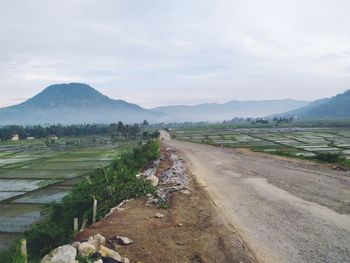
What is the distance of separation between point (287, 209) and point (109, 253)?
20.8 feet

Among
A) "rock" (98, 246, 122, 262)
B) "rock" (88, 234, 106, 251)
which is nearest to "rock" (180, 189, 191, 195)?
"rock" (88, 234, 106, 251)

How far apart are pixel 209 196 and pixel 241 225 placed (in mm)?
4284

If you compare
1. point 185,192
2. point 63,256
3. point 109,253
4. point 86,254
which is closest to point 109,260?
point 109,253

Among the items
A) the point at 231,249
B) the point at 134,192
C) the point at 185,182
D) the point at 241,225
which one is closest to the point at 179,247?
the point at 231,249

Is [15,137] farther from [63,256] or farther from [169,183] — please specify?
[63,256]

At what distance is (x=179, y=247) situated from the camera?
31.2ft

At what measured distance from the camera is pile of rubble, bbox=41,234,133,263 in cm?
793

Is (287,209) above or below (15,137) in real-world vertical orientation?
above

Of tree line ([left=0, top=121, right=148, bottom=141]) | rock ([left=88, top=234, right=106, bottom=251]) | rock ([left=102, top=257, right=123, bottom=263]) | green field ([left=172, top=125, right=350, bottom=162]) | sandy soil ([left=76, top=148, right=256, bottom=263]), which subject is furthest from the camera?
tree line ([left=0, top=121, right=148, bottom=141])

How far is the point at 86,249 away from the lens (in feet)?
28.8

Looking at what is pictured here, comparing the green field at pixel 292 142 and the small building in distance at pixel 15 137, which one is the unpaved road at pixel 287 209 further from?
the small building in distance at pixel 15 137

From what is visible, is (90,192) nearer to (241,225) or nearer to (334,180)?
(241,225)

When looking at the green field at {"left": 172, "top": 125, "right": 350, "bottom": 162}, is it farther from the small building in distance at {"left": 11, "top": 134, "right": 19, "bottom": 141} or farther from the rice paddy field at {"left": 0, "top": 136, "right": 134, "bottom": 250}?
the small building in distance at {"left": 11, "top": 134, "right": 19, "bottom": 141}

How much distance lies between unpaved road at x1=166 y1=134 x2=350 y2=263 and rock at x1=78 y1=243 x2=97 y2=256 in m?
3.72
